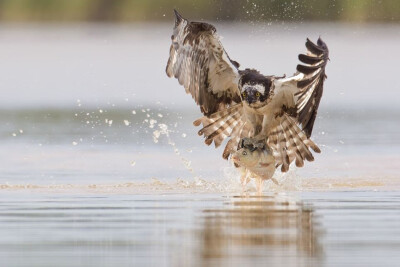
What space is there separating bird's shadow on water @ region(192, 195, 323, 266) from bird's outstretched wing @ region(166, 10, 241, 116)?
2524 millimetres

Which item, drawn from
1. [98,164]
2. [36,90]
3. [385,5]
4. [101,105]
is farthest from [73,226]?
[385,5]

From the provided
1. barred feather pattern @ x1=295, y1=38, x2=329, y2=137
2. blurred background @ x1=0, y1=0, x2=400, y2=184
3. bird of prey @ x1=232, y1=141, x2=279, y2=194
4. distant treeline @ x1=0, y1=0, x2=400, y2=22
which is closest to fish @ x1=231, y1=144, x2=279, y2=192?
bird of prey @ x1=232, y1=141, x2=279, y2=194

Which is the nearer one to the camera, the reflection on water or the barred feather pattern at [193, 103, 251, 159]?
the reflection on water

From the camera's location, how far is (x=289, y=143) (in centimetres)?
1504

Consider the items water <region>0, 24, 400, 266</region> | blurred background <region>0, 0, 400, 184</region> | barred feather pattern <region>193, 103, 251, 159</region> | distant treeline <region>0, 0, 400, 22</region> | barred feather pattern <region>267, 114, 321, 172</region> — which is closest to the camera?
water <region>0, 24, 400, 266</region>

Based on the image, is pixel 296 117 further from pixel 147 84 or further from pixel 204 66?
pixel 147 84

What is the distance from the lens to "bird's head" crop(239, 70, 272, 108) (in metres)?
14.6

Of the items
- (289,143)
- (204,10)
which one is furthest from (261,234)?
(204,10)

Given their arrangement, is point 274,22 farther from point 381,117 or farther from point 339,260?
point 339,260

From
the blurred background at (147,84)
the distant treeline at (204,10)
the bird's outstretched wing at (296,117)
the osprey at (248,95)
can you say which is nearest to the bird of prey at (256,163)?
the osprey at (248,95)

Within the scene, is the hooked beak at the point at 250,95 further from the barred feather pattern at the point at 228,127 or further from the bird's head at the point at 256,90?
the barred feather pattern at the point at 228,127

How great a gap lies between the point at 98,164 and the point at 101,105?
951 centimetres

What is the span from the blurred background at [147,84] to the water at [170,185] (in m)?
0.05

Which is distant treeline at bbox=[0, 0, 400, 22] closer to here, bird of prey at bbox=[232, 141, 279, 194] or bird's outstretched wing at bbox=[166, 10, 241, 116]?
bird's outstretched wing at bbox=[166, 10, 241, 116]
